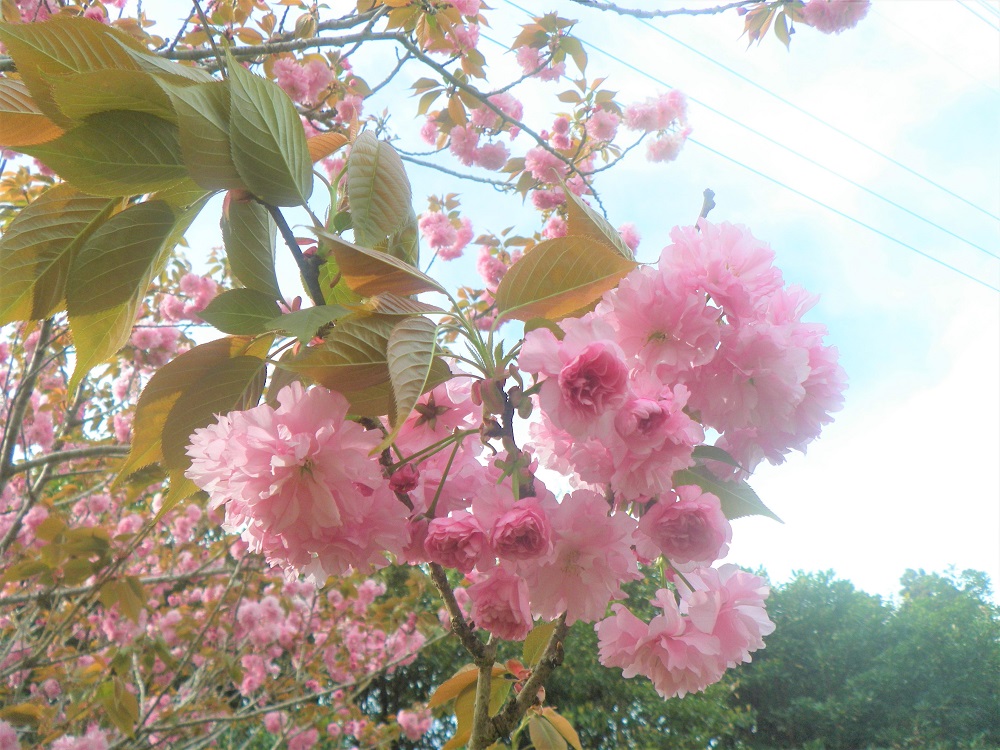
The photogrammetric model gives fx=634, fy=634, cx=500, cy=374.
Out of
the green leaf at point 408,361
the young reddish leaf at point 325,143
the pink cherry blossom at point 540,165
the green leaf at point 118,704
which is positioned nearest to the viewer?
the green leaf at point 408,361

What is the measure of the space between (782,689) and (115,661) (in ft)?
24.1

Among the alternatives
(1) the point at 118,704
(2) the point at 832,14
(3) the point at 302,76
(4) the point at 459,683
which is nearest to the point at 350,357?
(4) the point at 459,683

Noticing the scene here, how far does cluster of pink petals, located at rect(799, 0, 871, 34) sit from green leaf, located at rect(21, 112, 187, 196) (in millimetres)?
3004

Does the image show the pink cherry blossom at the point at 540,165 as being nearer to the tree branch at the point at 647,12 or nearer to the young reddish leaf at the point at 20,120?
the tree branch at the point at 647,12

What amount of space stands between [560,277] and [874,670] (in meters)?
7.87

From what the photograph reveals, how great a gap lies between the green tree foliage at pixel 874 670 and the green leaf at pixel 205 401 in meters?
7.26

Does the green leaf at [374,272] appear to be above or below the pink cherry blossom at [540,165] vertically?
below

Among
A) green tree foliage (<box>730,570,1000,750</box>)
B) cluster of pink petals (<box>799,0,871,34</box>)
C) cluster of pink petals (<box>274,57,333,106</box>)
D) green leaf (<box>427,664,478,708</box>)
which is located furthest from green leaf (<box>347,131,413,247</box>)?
green tree foliage (<box>730,570,1000,750</box>)

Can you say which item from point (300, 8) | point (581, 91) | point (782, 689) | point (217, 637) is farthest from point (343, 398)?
point (782, 689)

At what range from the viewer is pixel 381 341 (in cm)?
45

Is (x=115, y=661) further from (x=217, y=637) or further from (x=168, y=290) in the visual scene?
(x=217, y=637)

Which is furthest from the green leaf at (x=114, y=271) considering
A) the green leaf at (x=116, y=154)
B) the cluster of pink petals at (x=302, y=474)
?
the cluster of pink petals at (x=302, y=474)

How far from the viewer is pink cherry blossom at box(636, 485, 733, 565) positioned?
0.49m

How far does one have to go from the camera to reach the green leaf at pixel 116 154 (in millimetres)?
473
